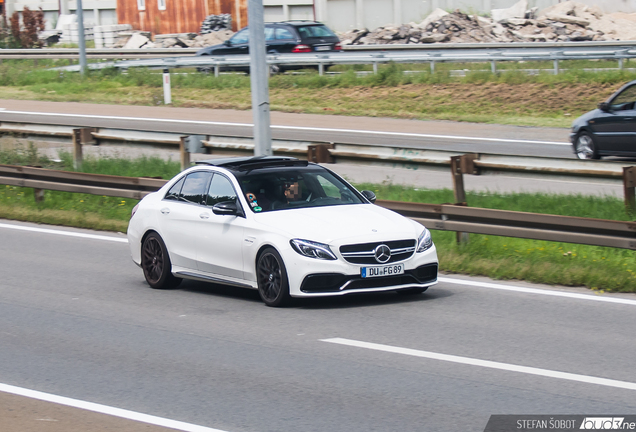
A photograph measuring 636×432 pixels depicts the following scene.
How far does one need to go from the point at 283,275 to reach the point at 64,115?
76.3 feet

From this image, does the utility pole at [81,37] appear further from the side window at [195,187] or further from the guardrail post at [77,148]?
the side window at [195,187]

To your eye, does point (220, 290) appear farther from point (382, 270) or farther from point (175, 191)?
point (382, 270)

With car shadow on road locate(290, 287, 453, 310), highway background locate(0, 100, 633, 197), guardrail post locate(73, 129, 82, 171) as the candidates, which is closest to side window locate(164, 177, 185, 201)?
car shadow on road locate(290, 287, 453, 310)

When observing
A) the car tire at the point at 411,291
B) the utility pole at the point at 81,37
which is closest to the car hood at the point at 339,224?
the car tire at the point at 411,291

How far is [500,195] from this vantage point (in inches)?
598

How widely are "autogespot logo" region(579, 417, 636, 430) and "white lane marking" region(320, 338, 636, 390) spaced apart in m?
0.76

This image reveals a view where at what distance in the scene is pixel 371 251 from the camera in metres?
9.51

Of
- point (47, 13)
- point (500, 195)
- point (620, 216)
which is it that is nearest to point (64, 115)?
point (500, 195)

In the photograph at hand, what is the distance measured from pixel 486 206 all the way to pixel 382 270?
5.12m

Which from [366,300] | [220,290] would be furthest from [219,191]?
[366,300]

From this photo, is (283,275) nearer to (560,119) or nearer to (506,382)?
(506,382)

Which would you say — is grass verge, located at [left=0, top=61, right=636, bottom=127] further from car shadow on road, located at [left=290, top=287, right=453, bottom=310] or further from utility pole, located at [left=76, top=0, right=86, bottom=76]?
car shadow on road, located at [left=290, top=287, right=453, bottom=310]

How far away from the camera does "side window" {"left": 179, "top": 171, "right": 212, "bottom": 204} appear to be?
11.0m

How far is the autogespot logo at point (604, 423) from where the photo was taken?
595 centimetres
